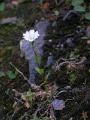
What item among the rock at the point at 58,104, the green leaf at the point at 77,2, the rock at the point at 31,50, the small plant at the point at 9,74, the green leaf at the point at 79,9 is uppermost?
the green leaf at the point at 77,2

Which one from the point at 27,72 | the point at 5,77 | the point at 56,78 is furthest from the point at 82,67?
the point at 5,77

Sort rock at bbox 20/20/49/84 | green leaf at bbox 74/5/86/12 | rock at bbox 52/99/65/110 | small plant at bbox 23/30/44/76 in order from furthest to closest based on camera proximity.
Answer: green leaf at bbox 74/5/86/12
rock at bbox 20/20/49/84
small plant at bbox 23/30/44/76
rock at bbox 52/99/65/110

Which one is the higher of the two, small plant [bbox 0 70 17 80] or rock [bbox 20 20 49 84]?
rock [bbox 20 20 49 84]

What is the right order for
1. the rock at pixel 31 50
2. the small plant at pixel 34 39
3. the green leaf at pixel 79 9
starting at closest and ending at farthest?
the small plant at pixel 34 39
the rock at pixel 31 50
the green leaf at pixel 79 9

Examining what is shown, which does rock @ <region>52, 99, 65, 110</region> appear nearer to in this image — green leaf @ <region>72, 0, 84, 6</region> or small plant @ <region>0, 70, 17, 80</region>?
small plant @ <region>0, 70, 17, 80</region>

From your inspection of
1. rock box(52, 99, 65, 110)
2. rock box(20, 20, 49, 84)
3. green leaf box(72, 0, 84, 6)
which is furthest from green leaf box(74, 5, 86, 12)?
rock box(52, 99, 65, 110)

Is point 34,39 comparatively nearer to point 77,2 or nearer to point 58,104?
point 58,104

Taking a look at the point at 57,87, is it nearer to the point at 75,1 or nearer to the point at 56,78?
the point at 56,78

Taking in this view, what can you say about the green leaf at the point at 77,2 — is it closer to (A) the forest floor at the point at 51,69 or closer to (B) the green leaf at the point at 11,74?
(A) the forest floor at the point at 51,69

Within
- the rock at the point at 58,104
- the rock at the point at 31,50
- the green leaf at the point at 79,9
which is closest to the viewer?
the rock at the point at 58,104

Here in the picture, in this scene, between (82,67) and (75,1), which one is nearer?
(82,67)

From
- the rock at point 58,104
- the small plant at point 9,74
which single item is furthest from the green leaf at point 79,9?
the rock at point 58,104
